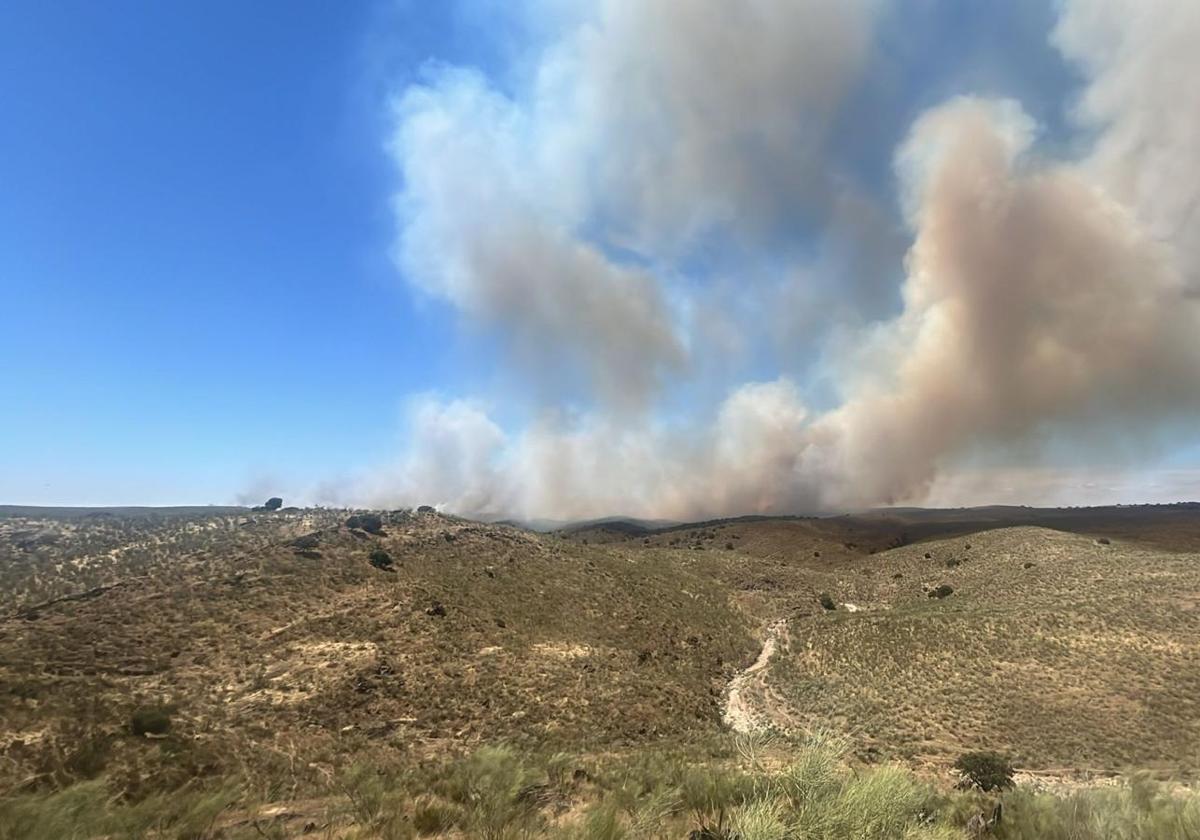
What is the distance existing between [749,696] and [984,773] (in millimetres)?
17949

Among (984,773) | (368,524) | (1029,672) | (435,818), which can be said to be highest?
(368,524)

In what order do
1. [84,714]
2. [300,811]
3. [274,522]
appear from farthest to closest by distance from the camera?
[274,522], [84,714], [300,811]

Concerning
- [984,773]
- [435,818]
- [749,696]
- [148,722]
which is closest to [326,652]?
[148,722]

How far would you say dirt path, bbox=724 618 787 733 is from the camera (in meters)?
31.8

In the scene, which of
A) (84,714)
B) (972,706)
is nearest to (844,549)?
(972,706)

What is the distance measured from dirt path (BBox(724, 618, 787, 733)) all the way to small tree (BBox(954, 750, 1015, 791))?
30.6 feet

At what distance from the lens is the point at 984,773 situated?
20.2 meters

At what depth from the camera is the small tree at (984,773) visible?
19.6 meters

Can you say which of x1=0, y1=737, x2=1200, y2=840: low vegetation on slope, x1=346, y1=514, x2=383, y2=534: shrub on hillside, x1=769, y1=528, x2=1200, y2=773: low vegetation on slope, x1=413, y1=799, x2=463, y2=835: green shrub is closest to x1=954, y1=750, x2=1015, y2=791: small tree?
x1=769, y1=528, x2=1200, y2=773: low vegetation on slope

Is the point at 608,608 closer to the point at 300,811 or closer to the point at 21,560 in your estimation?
the point at 300,811

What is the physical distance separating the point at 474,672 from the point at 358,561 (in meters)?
20.8

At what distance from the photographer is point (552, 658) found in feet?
125

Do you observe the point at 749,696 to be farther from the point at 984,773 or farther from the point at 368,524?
the point at 368,524

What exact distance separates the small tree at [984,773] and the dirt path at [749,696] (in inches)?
367
